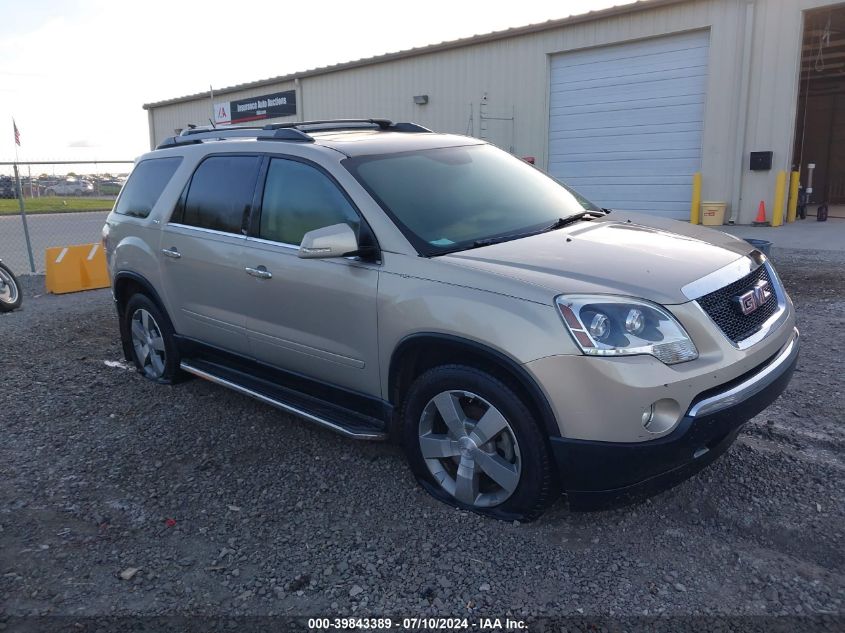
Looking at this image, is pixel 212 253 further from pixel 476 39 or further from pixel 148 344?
pixel 476 39

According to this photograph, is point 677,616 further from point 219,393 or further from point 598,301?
point 219,393

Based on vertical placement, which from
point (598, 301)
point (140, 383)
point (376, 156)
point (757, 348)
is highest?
point (376, 156)

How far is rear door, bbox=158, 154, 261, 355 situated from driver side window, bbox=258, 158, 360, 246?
0.68 feet

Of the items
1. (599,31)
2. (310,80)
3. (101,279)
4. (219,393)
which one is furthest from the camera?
(310,80)

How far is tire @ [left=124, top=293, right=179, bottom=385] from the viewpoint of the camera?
5.33m

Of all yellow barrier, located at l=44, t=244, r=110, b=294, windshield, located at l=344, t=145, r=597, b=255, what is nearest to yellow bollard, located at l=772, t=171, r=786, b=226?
windshield, located at l=344, t=145, r=597, b=255

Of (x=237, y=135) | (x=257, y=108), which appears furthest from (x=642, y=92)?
(x=257, y=108)

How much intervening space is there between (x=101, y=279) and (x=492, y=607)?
29.2ft

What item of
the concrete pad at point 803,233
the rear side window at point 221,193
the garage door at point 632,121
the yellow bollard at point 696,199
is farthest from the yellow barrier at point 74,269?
the yellow bollard at point 696,199

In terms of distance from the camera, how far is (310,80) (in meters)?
24.0

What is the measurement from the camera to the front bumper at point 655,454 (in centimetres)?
285

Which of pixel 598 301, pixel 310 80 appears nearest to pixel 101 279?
pixel 598 301

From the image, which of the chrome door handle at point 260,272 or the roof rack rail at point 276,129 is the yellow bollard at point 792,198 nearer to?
the roof rack rail at point 276,129

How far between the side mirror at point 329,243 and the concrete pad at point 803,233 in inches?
390
